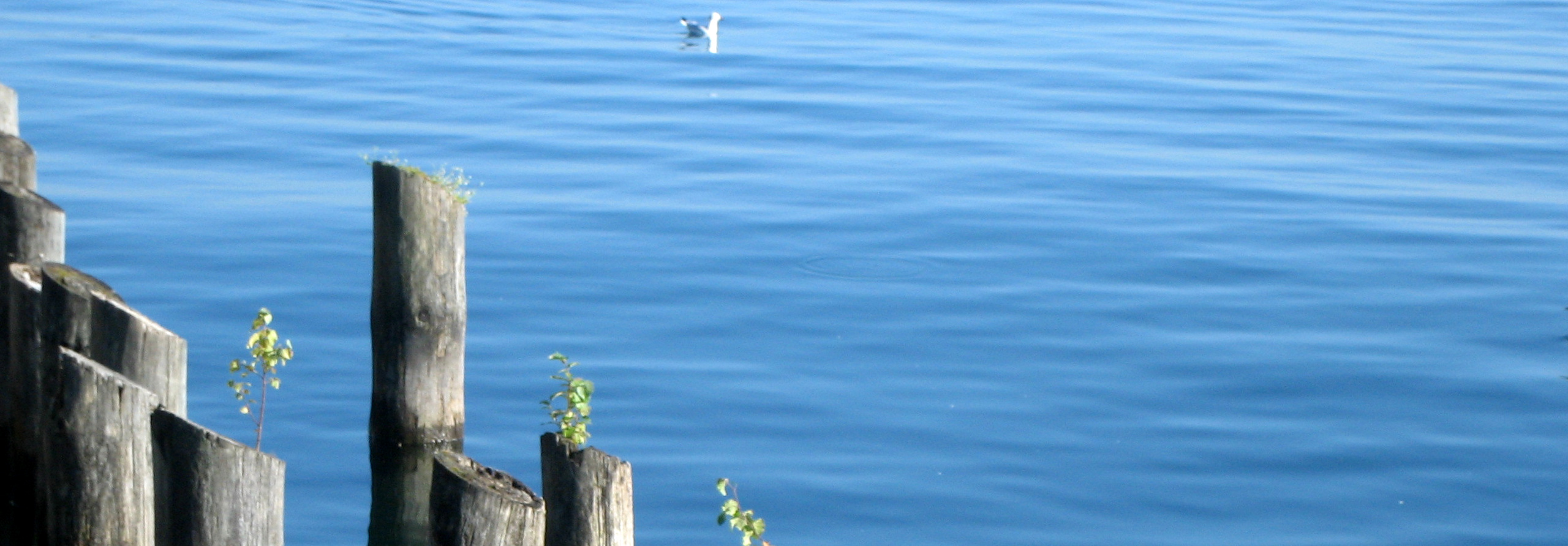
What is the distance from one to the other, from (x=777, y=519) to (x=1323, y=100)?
51.2ft

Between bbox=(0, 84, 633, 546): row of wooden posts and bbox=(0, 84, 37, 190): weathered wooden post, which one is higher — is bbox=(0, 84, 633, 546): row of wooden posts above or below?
below

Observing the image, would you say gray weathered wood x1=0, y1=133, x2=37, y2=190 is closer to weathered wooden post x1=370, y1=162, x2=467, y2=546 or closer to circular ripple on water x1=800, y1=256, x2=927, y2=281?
weathered wooden post x1=370, y1=162, x2=467, y2=546

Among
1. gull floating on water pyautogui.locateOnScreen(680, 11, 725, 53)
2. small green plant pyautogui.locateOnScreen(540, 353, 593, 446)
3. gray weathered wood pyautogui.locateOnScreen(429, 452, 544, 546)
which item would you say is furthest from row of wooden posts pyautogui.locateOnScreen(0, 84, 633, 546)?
gull floating on water pyautogui.locateOnScreen(680, 11, 725, 53)

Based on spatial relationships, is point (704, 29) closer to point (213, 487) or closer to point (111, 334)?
point (111, 334)

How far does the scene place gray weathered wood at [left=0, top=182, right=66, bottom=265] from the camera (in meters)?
7.10

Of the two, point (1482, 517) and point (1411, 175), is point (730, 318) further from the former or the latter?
point (1411, 175)

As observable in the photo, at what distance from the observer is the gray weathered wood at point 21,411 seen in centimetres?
650

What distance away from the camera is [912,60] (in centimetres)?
2602

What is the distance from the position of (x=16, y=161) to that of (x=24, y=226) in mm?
766

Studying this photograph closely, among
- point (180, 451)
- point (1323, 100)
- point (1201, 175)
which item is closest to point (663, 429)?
point (180, 451)

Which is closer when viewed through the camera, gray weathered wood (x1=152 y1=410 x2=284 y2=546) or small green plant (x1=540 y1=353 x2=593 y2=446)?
gray weathered wood (x1=152 y1=410 x2=284 y2=546)

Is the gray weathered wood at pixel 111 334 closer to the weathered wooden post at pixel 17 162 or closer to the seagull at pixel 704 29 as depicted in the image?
the weathered wooden post at pixel 17 162

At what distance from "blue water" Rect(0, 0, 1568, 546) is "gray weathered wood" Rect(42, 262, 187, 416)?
2.32 meters

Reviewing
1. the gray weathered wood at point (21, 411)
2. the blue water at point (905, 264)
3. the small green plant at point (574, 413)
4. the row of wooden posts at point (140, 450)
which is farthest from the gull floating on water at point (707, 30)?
the small green plant at point (574, 413)
